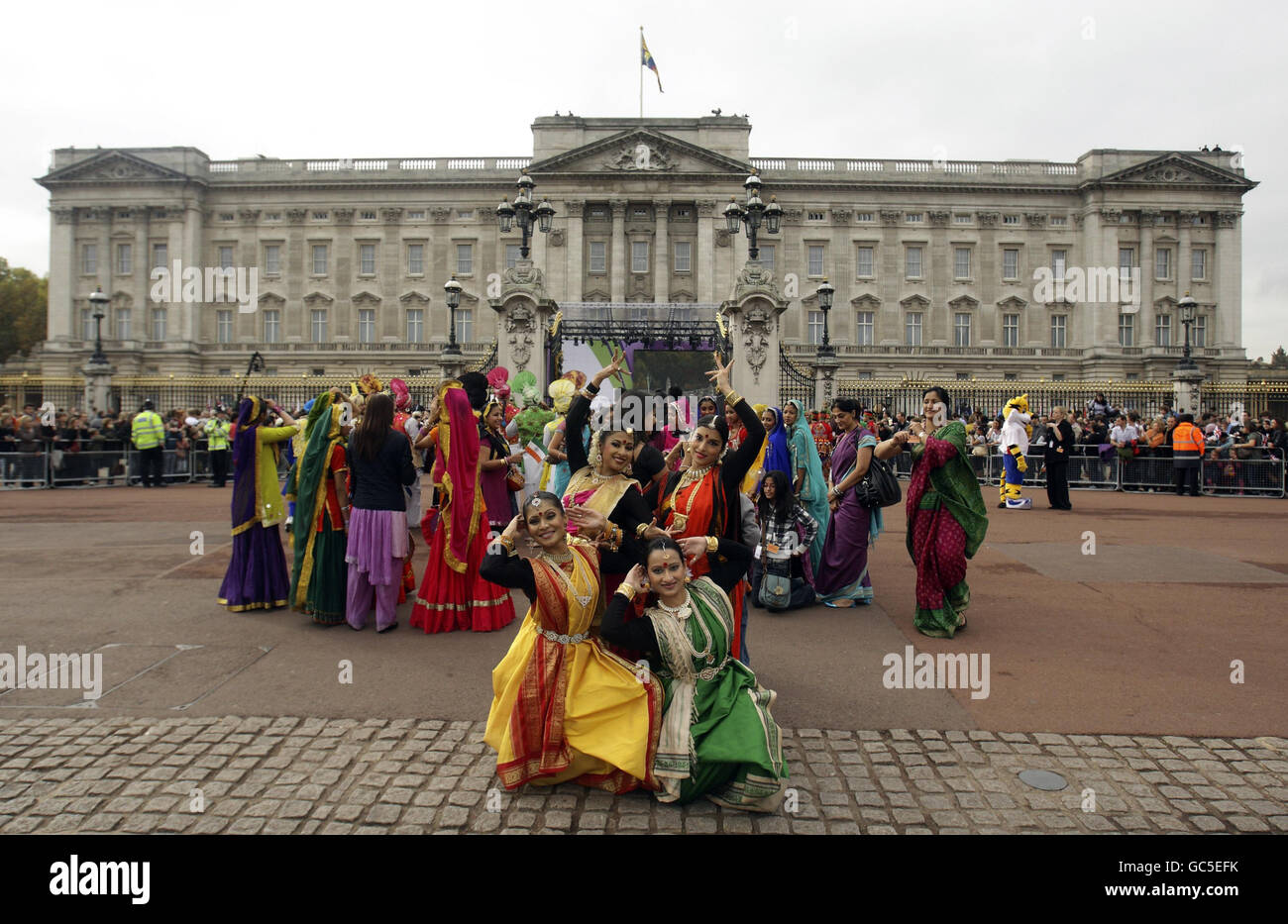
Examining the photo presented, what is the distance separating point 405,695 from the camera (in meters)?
4.79

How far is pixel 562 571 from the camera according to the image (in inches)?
142

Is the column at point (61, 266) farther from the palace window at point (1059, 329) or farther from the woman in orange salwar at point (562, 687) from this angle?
the palace window at point (1059, 329)

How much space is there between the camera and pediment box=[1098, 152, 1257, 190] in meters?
49.9

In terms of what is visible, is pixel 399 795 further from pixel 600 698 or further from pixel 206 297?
pixel 206 297

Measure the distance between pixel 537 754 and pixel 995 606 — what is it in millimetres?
5046

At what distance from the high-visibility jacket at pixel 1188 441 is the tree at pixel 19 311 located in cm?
7822

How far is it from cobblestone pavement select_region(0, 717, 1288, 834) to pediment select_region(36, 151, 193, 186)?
58281 millimetres

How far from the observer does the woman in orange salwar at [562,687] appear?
11.5 feet

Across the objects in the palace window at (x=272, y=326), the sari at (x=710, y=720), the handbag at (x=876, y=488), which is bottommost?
the sari at (x=710, y=720)

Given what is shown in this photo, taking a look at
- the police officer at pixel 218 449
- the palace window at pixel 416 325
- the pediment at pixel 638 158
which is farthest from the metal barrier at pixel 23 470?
the pediment at pixel 638 158

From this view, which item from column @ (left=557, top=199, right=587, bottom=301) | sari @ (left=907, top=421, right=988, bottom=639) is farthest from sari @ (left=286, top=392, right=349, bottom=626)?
column @ (left=557, top=199, right=587, bottom=301)

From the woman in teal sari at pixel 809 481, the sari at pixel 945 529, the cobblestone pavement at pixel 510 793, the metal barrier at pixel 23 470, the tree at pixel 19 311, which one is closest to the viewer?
the cobblestone pavement at pixel 510 793

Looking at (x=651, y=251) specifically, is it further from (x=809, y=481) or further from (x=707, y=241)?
(x=809, y=481)

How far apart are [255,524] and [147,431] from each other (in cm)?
1355
